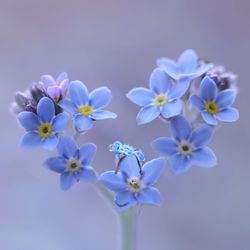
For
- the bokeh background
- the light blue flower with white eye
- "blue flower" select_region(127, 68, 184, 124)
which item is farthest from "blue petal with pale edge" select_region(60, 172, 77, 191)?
the bokeh background

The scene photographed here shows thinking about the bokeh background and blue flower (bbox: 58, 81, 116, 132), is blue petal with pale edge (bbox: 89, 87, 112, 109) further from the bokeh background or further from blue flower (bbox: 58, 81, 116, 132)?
the bokeh background

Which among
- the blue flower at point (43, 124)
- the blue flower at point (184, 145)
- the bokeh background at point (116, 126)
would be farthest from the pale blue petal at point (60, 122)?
the bokeh background at point (116, 126)

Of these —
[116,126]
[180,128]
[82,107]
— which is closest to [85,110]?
[82,107]

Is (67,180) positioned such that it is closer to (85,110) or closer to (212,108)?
(85,110)

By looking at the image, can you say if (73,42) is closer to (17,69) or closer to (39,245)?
(17,69)

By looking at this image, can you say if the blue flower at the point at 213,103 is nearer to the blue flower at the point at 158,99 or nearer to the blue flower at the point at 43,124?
the blue flower at the point at 158,99

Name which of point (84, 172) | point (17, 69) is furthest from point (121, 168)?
point (17, 69)

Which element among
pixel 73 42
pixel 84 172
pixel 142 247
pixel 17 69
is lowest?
pixel 84 172
